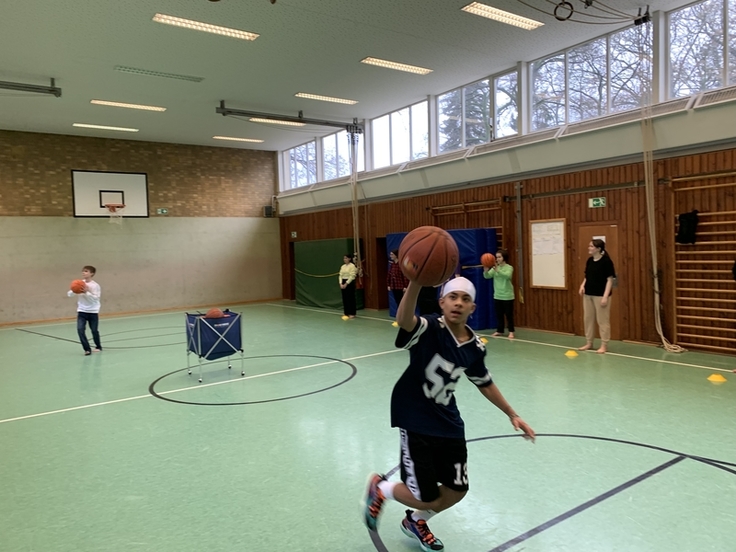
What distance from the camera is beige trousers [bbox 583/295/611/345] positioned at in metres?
7.71

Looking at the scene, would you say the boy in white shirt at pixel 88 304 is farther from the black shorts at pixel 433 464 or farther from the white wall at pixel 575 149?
the black shorts at pixel 433 464

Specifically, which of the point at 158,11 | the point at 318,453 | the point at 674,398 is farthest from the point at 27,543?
the point at 158,11

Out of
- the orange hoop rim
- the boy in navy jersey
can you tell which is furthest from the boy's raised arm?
the orange hoop rim

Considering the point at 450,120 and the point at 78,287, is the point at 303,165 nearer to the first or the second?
the point at 450,120

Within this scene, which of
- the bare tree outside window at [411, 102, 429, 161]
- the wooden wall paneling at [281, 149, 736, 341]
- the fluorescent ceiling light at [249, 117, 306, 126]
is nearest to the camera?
the wooden wall paneling at [281, 149, 736, 341]

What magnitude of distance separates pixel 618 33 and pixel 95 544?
965 cm

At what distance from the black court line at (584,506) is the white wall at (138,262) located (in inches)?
587

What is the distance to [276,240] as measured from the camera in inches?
727

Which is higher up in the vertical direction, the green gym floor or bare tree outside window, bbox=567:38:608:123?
bare tree outside window, bbox=567:38:608:123

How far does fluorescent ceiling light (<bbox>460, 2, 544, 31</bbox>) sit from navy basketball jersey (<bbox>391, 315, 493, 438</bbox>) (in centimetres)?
660

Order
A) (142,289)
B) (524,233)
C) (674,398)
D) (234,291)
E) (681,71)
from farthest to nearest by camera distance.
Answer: (234,291), (142,289), (524,233), (681,71), (674,398)

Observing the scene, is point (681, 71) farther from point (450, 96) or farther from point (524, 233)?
point (450, 96)

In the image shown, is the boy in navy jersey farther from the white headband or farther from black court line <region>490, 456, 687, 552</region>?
black court line <region>490, 456, 687, 552</region>

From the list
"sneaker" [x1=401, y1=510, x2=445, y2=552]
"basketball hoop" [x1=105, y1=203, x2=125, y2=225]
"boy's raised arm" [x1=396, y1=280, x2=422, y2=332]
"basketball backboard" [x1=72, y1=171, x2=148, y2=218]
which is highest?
"basketball backboard" [x1=72, y1=171, x2=148, y2=218]
